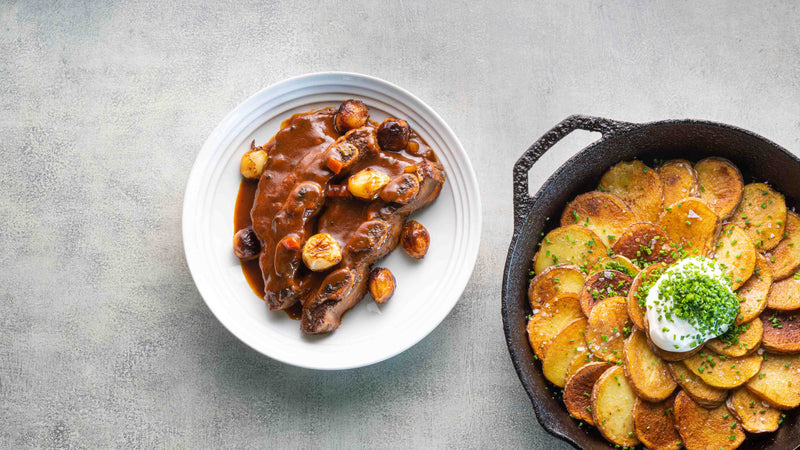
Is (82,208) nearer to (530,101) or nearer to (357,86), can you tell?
(357,86)

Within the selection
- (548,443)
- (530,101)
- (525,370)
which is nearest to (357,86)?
(530,101)

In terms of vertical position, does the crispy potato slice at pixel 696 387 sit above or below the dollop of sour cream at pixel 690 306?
below

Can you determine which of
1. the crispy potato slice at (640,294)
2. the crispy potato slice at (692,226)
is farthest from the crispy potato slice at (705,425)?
the crispy potato slice at (692,226)

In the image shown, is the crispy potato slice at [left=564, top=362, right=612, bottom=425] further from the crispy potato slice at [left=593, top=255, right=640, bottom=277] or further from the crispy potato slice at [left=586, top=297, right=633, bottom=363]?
the crispy potato slice at [left=593, top=255, right=640, bottom=277]

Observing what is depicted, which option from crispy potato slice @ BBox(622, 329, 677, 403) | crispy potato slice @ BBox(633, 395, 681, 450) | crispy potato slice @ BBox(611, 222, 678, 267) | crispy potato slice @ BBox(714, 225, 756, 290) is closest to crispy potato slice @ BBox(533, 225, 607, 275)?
crispy potato slice @ BBox(611, 222, 678, 267)

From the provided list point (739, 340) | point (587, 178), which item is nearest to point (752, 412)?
point (739, 340)

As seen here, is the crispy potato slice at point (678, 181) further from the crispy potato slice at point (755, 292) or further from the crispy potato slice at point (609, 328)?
the crispy potato slice at point (609, 328)
